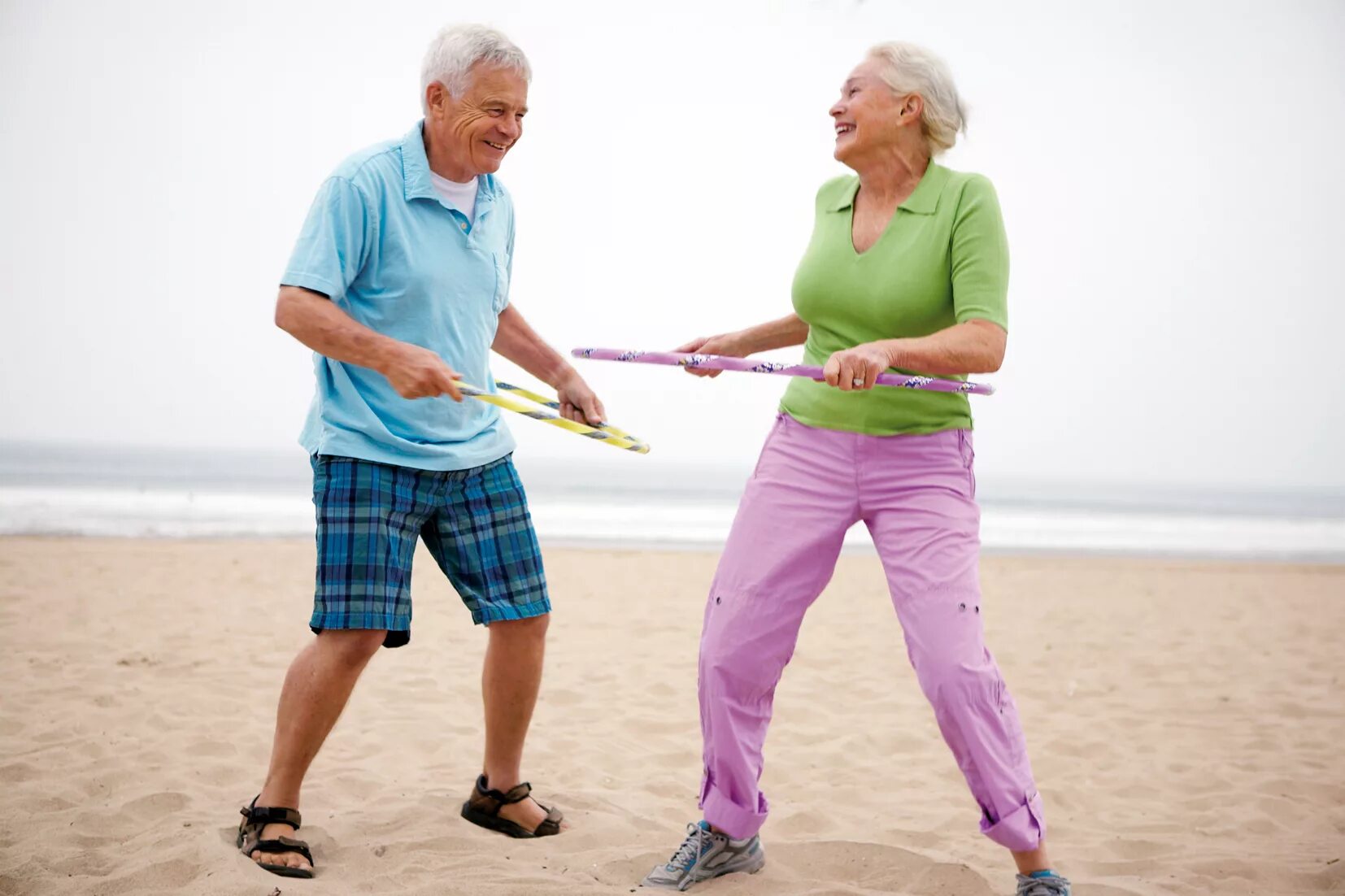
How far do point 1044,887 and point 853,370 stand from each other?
3.65ft

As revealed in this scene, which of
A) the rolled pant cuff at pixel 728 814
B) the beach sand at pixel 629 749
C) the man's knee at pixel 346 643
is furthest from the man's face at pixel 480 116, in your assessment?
the beach sand at pixel 629 749

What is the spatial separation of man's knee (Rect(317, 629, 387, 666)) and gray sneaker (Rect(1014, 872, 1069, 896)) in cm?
144

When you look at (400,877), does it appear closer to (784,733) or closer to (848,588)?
(784,733)

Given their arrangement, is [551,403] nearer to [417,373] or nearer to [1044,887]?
[417,373]

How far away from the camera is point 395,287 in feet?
8.46

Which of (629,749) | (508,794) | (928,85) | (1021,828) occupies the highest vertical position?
(928,85)

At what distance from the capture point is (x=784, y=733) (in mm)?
4238

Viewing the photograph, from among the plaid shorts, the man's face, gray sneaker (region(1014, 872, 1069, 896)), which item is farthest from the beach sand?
the man's face

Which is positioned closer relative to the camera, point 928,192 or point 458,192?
point 928,192

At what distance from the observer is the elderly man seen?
248cm

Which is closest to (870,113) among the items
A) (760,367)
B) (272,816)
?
(760,367)

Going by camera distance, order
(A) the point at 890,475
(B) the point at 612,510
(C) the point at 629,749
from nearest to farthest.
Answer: (A) the point at 890,475, (C) the point at 629,749, (B) the point at 612,510

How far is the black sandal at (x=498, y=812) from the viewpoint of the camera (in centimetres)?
295

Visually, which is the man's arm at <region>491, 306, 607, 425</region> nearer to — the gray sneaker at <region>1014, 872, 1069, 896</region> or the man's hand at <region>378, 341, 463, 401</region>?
the man's hand at <region>378, 341, 463, 401</region>
